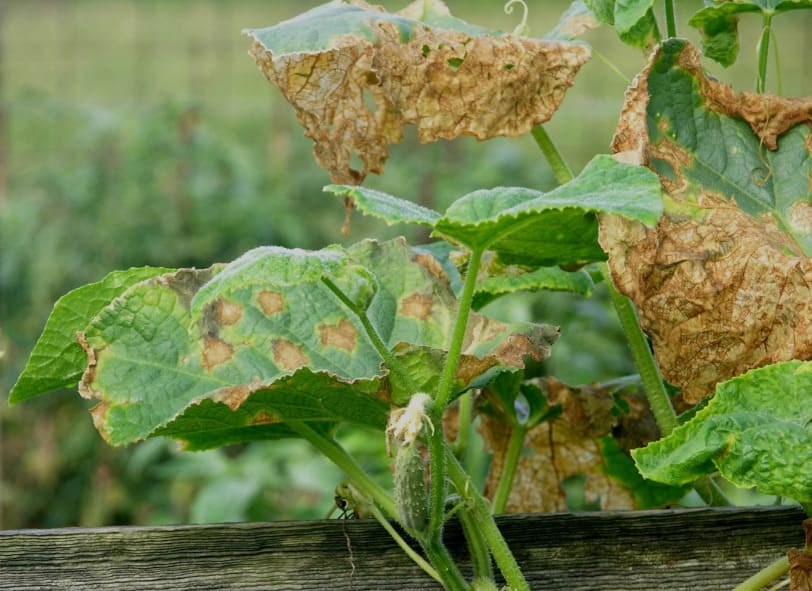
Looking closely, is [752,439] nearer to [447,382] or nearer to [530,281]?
[447,382]

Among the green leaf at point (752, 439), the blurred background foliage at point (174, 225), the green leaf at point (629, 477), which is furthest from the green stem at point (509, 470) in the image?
the blurred background foliage at point (174, 225)

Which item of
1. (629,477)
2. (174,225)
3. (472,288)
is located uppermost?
(472,288)

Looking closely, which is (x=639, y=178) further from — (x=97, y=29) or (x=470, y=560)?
(x=97, y=29)

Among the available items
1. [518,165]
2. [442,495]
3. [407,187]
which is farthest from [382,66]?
[518,165]

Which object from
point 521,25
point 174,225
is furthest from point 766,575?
point 174,225

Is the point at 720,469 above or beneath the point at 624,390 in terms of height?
above

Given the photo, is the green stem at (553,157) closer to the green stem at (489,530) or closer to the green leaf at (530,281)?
the green leaf at (530,281)

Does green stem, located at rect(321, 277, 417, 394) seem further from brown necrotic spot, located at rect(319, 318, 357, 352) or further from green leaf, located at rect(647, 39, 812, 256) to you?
green leaf, located at rect(647, 39, 812, 256)
